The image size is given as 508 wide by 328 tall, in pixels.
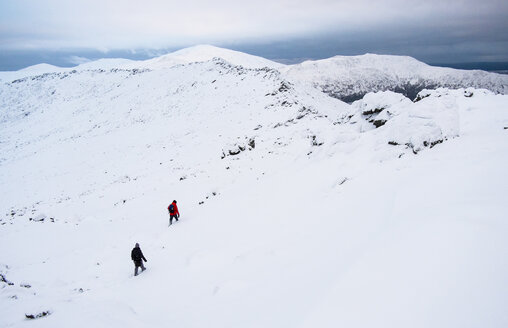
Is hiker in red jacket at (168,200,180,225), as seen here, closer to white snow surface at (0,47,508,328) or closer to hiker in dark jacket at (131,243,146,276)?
white snow surface at (0,47,508,328)

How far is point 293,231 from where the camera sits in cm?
999

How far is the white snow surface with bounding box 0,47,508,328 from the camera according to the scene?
480 cm

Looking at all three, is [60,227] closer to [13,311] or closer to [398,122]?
[13,311]

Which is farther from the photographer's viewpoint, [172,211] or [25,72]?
[25,72]

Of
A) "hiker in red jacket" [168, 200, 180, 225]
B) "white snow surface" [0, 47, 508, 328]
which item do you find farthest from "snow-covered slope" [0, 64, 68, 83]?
"hiker in red jacket" [168, 200, 180, 225]

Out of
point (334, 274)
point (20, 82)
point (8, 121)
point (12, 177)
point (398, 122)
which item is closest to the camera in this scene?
point (334, 274)

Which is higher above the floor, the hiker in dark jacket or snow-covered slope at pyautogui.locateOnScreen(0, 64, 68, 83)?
snow-covered slope at pyautogui.locateOnScreen(0, 64, 68, 83)

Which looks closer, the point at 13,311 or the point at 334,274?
the point at 334,274

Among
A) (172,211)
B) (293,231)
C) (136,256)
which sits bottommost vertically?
(172,211)

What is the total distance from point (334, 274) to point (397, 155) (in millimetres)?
8927

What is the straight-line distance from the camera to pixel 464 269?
4473 millimetres

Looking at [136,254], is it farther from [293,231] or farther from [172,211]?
[293,231]

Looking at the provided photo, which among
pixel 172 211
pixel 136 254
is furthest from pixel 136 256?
pixel 172 211

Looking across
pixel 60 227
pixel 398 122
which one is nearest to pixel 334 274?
pixel 398 122
